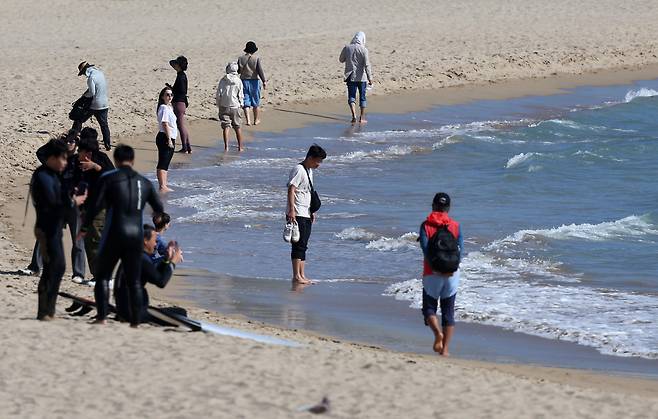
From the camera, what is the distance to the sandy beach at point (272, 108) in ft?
27.5

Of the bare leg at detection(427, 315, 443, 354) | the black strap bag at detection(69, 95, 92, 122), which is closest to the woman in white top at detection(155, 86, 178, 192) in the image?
the black strap bag at detection(69, 95, 92, 122)

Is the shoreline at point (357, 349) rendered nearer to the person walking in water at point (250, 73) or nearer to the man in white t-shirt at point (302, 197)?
the man in white t-shirt at point (302, 197)

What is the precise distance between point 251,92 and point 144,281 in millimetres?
13240

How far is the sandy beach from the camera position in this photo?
27.5ft

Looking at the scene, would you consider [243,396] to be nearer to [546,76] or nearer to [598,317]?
[598,317]

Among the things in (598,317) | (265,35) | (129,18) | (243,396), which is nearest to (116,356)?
(243,396)

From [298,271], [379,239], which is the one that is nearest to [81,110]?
[379,239]

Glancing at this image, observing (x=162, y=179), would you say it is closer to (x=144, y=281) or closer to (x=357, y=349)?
(x=357, y=349)

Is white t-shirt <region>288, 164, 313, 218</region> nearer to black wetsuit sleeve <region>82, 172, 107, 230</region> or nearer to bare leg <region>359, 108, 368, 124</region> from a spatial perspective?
black wetsuit sleeve <region>82, 172, 107, 230</region>

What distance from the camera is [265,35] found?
123ft

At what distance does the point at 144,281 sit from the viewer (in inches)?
391

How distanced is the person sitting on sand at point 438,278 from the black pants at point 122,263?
7.01ft

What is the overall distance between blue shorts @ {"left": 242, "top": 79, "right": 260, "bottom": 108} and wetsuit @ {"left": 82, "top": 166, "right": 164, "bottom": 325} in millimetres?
13355

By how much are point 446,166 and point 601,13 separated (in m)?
22.4
